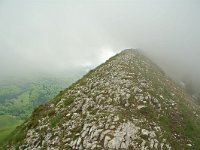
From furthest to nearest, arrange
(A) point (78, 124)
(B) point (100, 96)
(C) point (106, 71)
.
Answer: (C) point (106, 71) < (B) point (100, 96) < (A) point (78, 124)

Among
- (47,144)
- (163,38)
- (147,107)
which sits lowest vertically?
(47,144)

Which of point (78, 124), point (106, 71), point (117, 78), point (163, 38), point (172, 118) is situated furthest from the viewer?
point (163, 38)

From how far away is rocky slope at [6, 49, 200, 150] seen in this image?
1316 inches

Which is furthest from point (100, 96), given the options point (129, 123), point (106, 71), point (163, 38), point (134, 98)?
point (163, 38)

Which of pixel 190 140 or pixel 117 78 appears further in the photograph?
pixel 117 78

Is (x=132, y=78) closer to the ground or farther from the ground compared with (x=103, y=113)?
farther from the ground

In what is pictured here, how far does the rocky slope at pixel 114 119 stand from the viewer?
Result: 33438 millimetres

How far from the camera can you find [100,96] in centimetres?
4300

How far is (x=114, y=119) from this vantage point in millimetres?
36062

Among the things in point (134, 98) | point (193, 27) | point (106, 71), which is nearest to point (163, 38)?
point (193, 27)

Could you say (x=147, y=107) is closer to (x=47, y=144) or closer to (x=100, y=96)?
(x=100, y=96)

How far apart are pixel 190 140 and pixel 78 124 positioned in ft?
45.7

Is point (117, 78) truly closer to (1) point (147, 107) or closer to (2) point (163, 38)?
(1) point (147, 107)

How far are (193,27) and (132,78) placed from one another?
448ft
